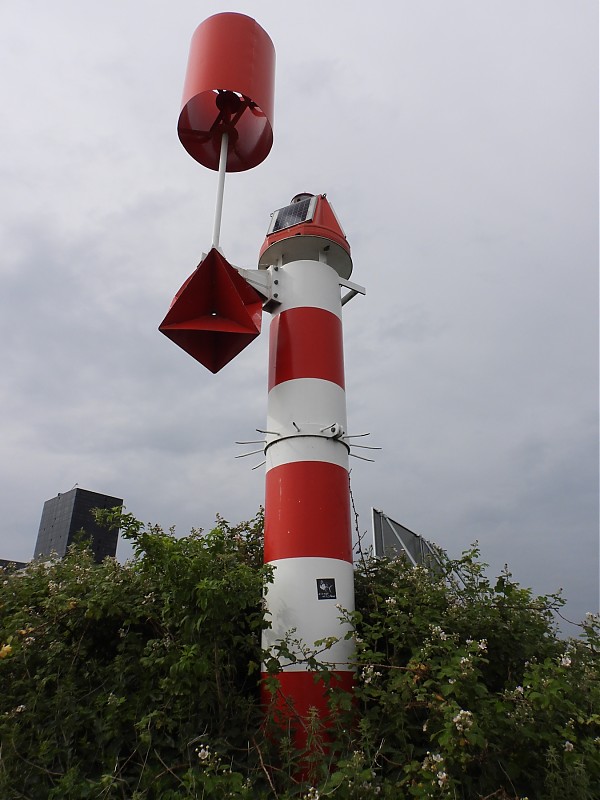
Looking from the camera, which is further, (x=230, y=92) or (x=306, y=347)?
(x=230, y=92)

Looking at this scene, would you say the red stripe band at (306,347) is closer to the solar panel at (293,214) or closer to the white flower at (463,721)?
the solar panel at (293,214)

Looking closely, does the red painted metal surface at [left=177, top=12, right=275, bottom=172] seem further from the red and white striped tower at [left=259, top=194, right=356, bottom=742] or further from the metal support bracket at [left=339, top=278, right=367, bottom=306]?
the metal support bracket at [left=339, top=278, right=367, bottom=306]

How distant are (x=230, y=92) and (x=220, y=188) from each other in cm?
113

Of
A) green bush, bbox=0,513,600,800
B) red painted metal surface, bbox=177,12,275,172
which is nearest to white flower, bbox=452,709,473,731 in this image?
green bush, bbox=0,513,600,800

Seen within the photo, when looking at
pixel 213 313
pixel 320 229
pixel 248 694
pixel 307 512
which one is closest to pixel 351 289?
pixel 320 229

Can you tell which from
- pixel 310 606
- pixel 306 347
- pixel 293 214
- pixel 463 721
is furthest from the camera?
pixel 293 214

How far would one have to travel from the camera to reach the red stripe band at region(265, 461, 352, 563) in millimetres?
4793

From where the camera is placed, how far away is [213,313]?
532cm

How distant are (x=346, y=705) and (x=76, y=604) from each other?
233 cm

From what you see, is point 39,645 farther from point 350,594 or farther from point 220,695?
point 350,594

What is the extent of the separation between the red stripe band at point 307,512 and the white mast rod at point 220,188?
237 centimetres

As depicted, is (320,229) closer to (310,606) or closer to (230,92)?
(230,92)

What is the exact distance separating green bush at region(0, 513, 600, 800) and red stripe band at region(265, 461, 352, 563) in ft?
1.57

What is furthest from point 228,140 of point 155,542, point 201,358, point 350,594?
point 350,594
